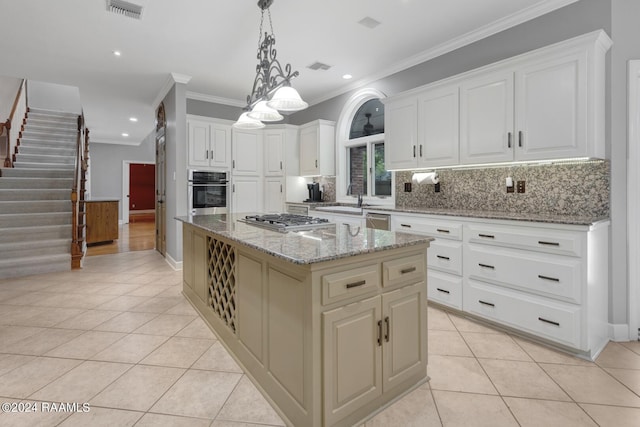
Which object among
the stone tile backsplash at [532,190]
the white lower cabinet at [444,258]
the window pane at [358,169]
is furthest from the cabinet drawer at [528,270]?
the window pane at [358,169]

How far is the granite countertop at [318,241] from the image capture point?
1.46 meters

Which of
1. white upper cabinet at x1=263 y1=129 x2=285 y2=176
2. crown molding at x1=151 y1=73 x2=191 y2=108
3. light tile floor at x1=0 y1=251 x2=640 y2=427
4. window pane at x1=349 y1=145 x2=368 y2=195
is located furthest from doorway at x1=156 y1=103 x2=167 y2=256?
window pane at x1=349 y1=145 x2=368 y2=195

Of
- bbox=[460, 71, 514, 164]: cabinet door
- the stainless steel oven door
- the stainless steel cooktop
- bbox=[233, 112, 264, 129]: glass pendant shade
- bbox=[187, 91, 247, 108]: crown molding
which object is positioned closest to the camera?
the stainless steel cooktop

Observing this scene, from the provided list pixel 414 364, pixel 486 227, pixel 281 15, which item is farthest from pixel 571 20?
pixel 414 364

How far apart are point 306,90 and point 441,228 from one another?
A: 3424 mm

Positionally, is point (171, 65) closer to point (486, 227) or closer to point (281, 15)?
point (281, 15)

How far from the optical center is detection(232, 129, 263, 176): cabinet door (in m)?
5.36

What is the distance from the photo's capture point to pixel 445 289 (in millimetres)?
3096

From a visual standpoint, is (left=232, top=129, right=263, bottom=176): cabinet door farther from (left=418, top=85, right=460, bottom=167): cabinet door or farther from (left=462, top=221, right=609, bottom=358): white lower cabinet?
(left=462, top=221, right=609, bottom=358): white lower cabinet

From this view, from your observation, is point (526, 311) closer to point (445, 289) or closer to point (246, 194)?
point (445, 289)

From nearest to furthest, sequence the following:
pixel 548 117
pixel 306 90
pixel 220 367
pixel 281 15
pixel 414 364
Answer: pixel 414 364, pixel 220 367, pixel 548 117, pixel 281 15, pixel 306 90

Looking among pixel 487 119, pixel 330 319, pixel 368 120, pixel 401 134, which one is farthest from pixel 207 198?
pixel 330 319

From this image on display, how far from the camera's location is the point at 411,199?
163 inches

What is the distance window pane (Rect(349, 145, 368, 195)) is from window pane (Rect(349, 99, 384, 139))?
0.77 ft
